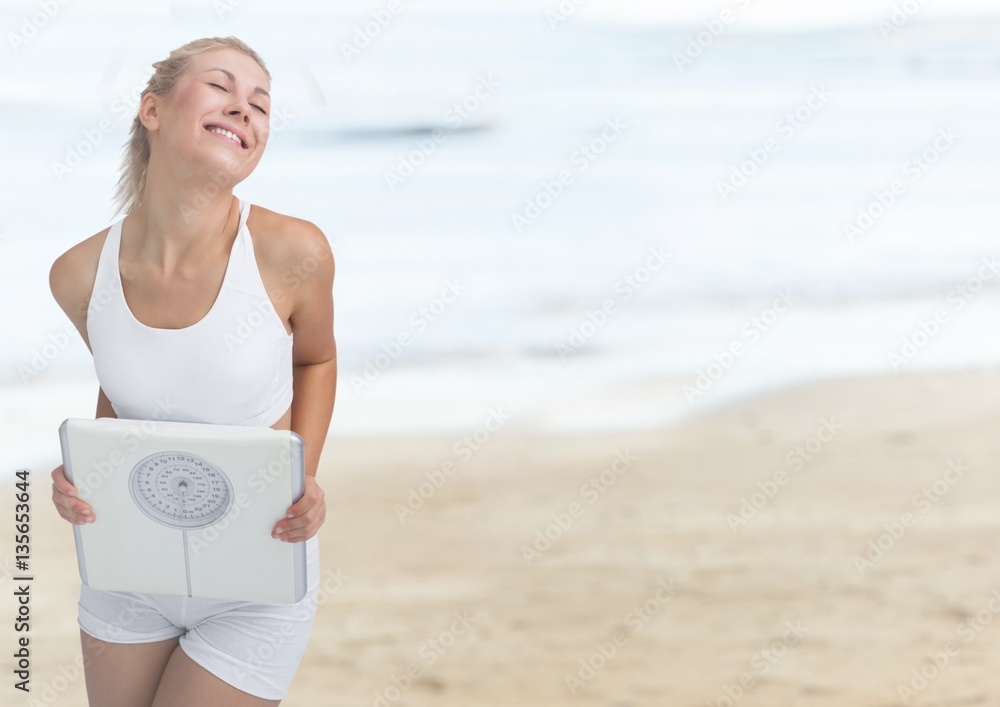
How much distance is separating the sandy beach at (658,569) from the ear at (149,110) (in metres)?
2.26

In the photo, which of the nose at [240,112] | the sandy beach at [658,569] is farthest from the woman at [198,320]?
the sandy beach at [658,569]

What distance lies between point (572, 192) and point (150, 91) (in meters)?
10.3

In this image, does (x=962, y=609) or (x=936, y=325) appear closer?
(x=962, y=609)

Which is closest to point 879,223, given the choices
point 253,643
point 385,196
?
point 385,196

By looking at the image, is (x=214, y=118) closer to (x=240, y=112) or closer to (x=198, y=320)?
(x=240, y=112)

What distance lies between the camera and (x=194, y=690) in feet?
5.52

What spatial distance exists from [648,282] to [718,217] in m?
2.08

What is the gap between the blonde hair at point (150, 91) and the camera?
1.65 meters

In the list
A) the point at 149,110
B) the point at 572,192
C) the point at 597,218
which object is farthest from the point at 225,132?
the point at 572,192

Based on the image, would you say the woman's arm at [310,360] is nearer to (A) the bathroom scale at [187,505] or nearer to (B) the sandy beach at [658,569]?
(A) the bathroom scale at [187,505]

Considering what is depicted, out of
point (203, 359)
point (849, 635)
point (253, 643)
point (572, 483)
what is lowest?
point (849, 635)

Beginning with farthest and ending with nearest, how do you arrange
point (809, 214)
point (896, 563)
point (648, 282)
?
point (809, 214)
point (648, 282)
point (896, 563)

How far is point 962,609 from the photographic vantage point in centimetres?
396

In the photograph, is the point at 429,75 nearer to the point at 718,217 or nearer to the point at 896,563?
the point at 718,217
